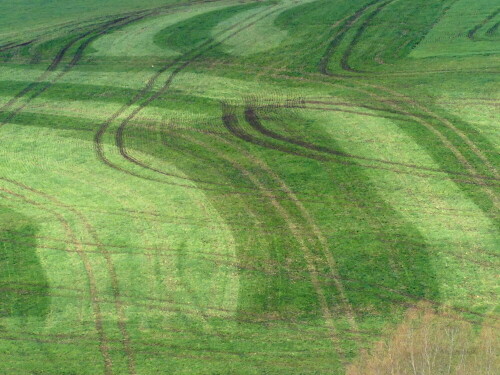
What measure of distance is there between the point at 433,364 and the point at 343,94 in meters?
19.7

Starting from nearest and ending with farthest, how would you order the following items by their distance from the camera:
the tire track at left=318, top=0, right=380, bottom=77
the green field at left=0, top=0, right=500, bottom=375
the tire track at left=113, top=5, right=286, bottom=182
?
the green field at left=0, top=0, right=500, bottom=375
the tire track at left=113, top=5, right=286, bottom=182
the tire track at left=318, top=0, right=380, bottom=77

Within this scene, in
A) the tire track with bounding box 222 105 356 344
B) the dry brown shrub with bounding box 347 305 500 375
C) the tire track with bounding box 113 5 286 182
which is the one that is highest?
the tire track with bounding box 113 5 286 182

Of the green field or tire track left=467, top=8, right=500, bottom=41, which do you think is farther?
tire track left=467, top=8, right=500, bottom=41

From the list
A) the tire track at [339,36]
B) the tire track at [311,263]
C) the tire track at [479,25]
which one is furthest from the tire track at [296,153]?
the tire track at [479,25]

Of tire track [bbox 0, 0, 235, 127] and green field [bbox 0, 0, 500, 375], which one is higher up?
tire track [bbox 0, 0, 235, 127]

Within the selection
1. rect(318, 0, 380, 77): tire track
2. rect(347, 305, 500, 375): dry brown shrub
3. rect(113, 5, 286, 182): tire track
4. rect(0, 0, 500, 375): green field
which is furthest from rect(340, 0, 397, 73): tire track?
rect(347, 305, 500, 375): dry brown shrub

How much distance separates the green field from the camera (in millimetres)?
17781

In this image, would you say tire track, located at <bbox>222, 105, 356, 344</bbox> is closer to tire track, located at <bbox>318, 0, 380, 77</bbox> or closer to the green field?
the green field

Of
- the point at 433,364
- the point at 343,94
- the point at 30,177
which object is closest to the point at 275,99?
the point at 343,94

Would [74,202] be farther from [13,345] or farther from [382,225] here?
[382,225]

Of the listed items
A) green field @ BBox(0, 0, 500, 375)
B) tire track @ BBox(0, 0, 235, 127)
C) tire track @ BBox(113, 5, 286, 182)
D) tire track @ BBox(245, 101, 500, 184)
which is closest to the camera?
green field @ BBox(0, 0, 500, 375)

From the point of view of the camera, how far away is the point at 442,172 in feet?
85.1

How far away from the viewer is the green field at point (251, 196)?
700 inches

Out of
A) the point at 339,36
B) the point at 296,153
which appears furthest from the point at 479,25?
the point at 296,153
